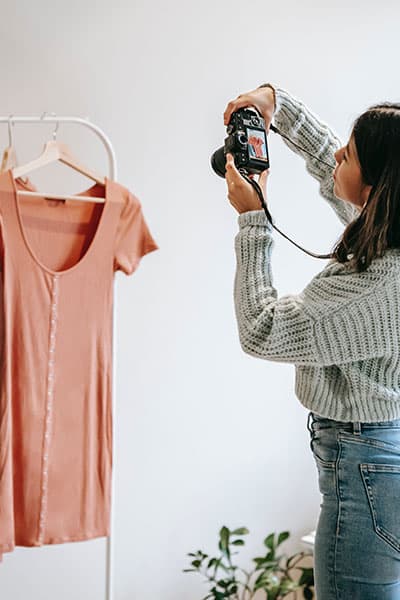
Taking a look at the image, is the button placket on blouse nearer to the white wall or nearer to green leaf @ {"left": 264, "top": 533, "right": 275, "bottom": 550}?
the white wall

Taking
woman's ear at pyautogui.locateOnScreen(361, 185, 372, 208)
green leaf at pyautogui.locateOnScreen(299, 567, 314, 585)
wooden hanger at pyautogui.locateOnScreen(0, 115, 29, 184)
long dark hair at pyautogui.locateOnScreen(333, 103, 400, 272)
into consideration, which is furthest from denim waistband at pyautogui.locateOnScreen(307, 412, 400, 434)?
green leaf at pyautogui.locateOnScreen(299, 567, 314, 585)

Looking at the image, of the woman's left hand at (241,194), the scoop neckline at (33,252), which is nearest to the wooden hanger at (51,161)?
the scoop neckline at (33,252)

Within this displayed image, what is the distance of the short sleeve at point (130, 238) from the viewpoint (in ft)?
5.80

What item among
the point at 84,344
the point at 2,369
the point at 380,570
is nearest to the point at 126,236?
the point at 84,344

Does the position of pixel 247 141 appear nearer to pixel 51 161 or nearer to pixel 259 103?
pixel 259 103

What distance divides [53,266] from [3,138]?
0.43 metres

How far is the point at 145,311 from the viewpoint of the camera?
2102 mm

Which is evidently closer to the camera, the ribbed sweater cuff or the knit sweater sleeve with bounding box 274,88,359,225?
the ribbed sweater cuff

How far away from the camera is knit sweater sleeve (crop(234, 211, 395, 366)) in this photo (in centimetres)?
110

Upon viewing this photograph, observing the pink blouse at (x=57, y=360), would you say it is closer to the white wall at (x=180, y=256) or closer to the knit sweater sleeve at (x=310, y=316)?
the white wall at (x=180, y=256)

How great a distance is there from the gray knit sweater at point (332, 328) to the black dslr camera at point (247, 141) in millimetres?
112

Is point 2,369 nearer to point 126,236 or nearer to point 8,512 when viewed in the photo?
point 8,512

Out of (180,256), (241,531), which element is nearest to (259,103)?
(180,256)

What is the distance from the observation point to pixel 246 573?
2217 millimetres
